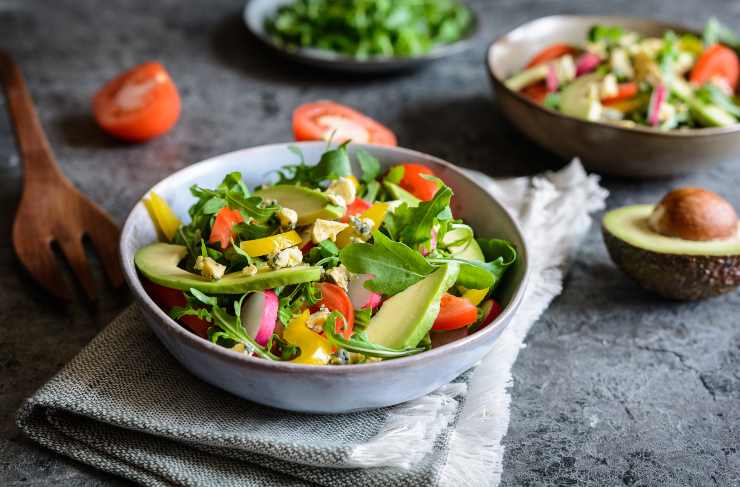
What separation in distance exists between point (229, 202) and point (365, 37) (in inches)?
57.1

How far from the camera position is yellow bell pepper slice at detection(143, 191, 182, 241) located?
1627 mm

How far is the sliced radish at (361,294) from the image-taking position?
1423 mm

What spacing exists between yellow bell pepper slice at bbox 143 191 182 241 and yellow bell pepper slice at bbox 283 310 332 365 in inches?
17.1

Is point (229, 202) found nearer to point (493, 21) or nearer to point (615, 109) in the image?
point (615, 109)

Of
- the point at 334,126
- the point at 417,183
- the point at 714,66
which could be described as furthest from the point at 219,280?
the point at 714,66

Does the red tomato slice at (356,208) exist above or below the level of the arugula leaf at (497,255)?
above

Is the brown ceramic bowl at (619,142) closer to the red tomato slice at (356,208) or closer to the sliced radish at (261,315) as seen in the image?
the red tomato slice at (356,208)

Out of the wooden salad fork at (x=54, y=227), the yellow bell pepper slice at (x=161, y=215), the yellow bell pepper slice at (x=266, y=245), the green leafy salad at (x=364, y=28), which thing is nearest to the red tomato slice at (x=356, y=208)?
the yellow bell pepper slice at (x=266, y=245)

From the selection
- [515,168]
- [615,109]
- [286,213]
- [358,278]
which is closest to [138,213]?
[286,213]

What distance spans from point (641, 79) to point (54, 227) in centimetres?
173

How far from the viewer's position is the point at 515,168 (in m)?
2.40

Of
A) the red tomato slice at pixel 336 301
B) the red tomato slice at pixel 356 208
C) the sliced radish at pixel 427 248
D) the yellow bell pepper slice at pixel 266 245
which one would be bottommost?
the red tomato slice at pixel 336 301

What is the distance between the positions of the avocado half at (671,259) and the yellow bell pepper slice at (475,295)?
18.4 inches

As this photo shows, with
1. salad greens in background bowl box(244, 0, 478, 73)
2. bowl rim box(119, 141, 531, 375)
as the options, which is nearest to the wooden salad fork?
bowl rim box(119, 141, 531, 375)
